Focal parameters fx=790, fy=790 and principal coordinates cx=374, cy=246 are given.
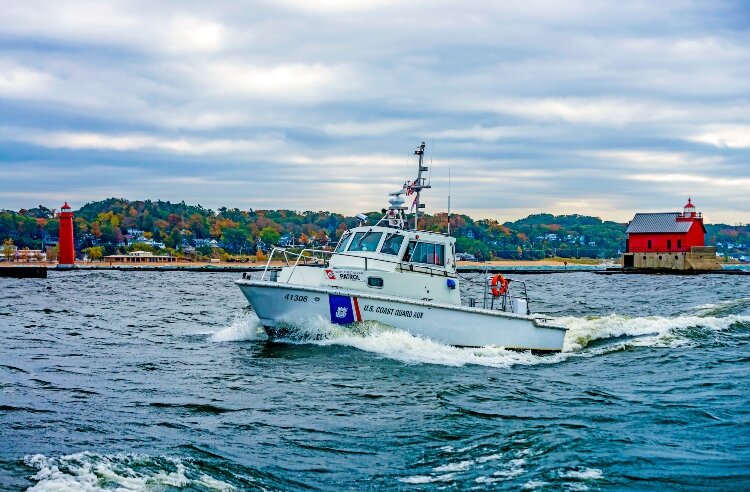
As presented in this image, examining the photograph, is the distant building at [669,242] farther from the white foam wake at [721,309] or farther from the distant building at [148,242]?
the distant building at [148,242]

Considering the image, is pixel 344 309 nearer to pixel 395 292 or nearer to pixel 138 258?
pixel 395 292

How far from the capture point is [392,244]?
1967cm

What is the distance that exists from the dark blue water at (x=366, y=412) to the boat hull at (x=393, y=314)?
346mm

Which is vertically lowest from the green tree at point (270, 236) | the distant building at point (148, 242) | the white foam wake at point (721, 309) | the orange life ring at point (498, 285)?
the white foam wake at point (721, 309)

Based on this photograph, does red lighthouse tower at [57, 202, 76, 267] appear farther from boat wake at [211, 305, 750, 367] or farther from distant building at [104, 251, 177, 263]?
boat wake at [211, 305, 750, 367]

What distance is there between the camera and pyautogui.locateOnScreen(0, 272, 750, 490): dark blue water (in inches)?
348

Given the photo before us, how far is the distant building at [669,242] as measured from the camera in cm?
8762

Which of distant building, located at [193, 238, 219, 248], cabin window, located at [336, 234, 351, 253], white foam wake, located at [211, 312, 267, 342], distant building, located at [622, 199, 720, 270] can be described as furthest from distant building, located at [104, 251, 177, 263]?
cabin window, located at [336, 234, 351, 253]

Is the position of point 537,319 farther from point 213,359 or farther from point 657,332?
point 213,359

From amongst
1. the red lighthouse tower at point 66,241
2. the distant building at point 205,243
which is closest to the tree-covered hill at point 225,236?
the distant building at point 205,243

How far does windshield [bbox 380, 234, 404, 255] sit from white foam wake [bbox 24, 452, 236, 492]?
11015 mm

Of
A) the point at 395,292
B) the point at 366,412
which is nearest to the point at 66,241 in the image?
the point at 395,292

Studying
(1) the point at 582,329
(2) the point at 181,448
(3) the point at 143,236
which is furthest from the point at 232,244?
(2) the point at 181,448

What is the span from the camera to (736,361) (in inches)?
664
